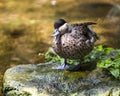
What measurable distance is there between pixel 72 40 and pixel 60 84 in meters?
0.53

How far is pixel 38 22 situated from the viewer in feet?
27.7

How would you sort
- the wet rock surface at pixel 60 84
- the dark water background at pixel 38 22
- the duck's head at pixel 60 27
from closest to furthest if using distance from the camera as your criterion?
the wet rock surface at pixel 60 84 → the duck's head at pixel 60 27 → the dark water background at pixel 38 22

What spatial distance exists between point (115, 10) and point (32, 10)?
191cm

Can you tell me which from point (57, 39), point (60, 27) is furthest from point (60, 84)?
point (60, 27)

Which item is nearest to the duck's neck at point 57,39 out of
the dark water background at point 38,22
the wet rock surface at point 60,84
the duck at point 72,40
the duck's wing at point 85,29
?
the duck at point 72,40

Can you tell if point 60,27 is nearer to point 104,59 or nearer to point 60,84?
point 60,84

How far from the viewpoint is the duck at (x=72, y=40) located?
15.1 feet

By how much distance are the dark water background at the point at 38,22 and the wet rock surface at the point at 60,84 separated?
84 cm

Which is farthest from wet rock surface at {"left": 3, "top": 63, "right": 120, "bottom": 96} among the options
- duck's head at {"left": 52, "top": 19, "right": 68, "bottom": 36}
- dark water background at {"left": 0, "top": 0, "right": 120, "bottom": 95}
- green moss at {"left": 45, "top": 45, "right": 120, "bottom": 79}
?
dark water background at {"left": 0, "top": 0, "right": 120, "bottom": 95}

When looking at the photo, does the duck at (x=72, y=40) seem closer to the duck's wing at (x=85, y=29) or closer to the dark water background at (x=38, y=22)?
the duck's wing at (x=85, y=29)

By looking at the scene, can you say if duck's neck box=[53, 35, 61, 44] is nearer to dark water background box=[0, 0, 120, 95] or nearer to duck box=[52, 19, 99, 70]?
duck box=[52, 19, 99, 70]

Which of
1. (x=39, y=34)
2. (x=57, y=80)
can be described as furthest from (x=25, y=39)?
(x=57, y=80)

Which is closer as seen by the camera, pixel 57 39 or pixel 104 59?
pixel 57 39

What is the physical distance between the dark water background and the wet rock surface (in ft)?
2.75
